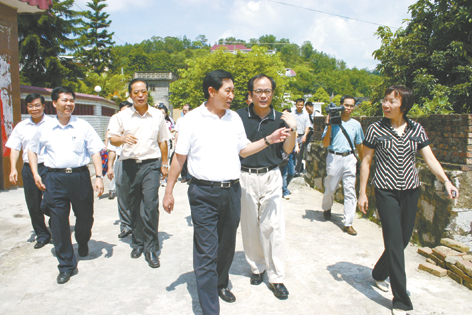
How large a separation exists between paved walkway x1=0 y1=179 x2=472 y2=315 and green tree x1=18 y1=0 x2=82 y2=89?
54.6 feet

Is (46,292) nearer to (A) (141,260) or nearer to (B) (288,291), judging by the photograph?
(A) (141,260)

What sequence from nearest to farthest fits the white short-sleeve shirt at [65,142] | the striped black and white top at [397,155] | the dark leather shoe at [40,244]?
the striped black and white top at [397,155] < the white short-sleeve shirt at [65,142] < the dark leather shoe at [40,244]

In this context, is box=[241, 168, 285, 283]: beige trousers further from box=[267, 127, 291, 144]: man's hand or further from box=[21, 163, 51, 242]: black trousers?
box=[21, 163, 51, 242]: black trousers

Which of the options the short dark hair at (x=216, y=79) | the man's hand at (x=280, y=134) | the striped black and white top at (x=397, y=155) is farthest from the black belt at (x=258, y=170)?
the striped black and white top at (x=397, y=155)

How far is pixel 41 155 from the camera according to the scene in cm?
443

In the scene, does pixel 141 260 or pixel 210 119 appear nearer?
pixel 210 119

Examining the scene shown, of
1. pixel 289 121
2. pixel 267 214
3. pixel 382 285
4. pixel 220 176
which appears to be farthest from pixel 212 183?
pixel 382 285

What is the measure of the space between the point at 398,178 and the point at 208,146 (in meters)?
1.72

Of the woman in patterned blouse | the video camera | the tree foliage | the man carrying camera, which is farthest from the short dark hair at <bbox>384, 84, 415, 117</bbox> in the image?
the tree foliage

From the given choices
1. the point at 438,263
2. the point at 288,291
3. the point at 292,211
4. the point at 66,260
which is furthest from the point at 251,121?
the point at 292,211

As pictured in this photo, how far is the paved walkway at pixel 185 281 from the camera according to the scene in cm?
309

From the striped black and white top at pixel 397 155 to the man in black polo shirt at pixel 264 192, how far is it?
836 mm

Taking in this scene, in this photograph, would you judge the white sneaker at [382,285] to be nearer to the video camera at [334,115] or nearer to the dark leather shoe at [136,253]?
the video camera at [334,115]

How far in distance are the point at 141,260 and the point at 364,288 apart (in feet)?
→ 8.21
